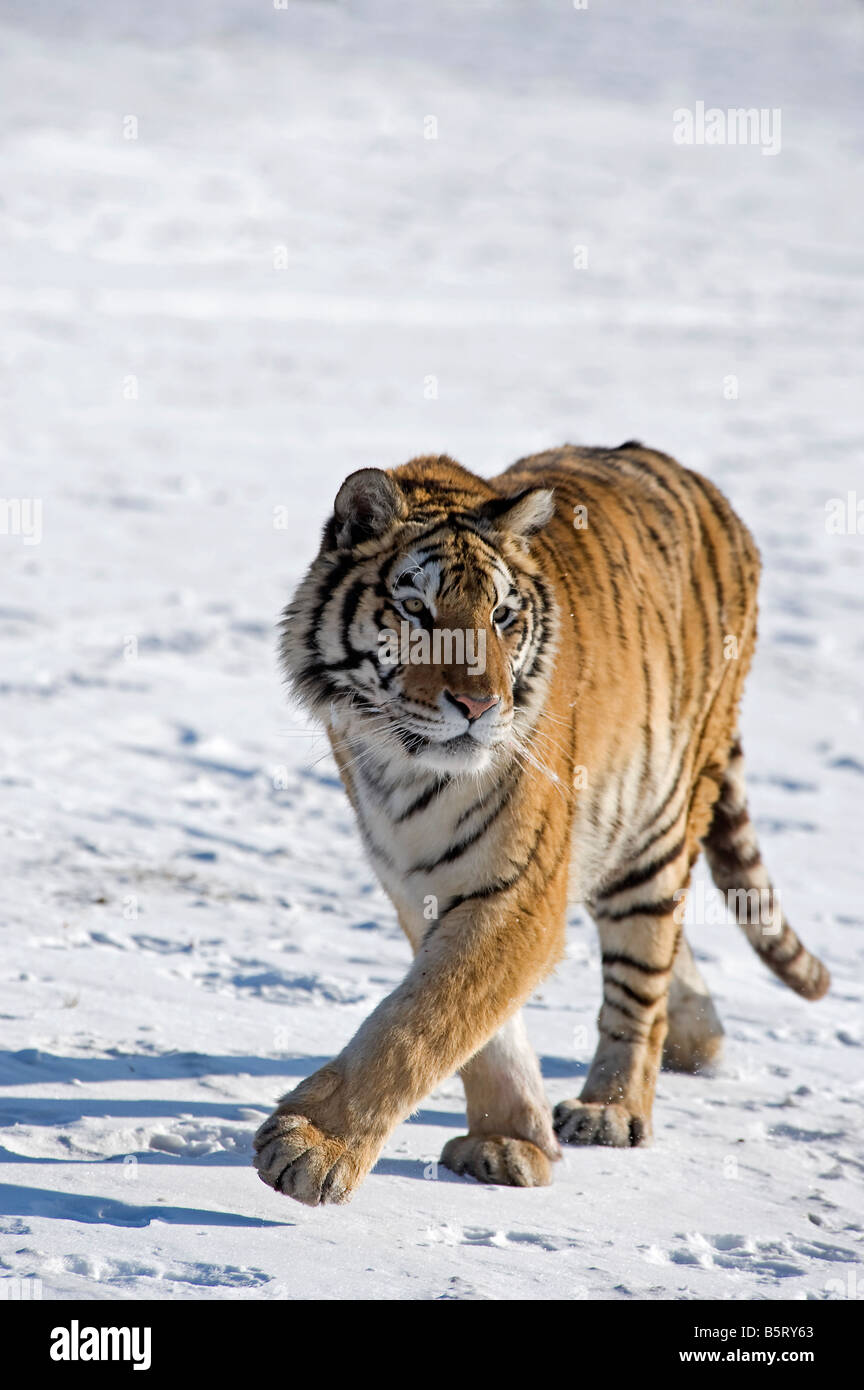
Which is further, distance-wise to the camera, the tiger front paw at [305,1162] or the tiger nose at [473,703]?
the tiger nose at [473,703]

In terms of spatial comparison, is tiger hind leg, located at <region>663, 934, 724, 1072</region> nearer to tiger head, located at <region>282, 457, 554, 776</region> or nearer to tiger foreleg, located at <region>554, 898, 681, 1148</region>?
tiger foreleg, located at <region>554, 898, 681, 1148</region>

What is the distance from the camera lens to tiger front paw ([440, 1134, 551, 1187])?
341 cm

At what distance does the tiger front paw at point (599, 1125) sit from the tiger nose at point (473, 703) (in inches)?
49.3

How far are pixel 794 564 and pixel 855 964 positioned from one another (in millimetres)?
6612

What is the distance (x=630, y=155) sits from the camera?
31781 mm

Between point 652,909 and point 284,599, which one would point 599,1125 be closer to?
point 652,909

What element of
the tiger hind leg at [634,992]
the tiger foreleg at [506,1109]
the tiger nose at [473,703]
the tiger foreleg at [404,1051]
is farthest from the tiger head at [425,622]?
the tiger hind leg at [634,992]

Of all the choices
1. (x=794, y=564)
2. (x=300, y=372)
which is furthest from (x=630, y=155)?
(x=794, y=564)

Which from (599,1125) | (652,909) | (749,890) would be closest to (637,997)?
(652,909)

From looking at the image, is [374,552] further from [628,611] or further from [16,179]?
[16,179]

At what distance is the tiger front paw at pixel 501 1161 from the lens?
3.41 meters
